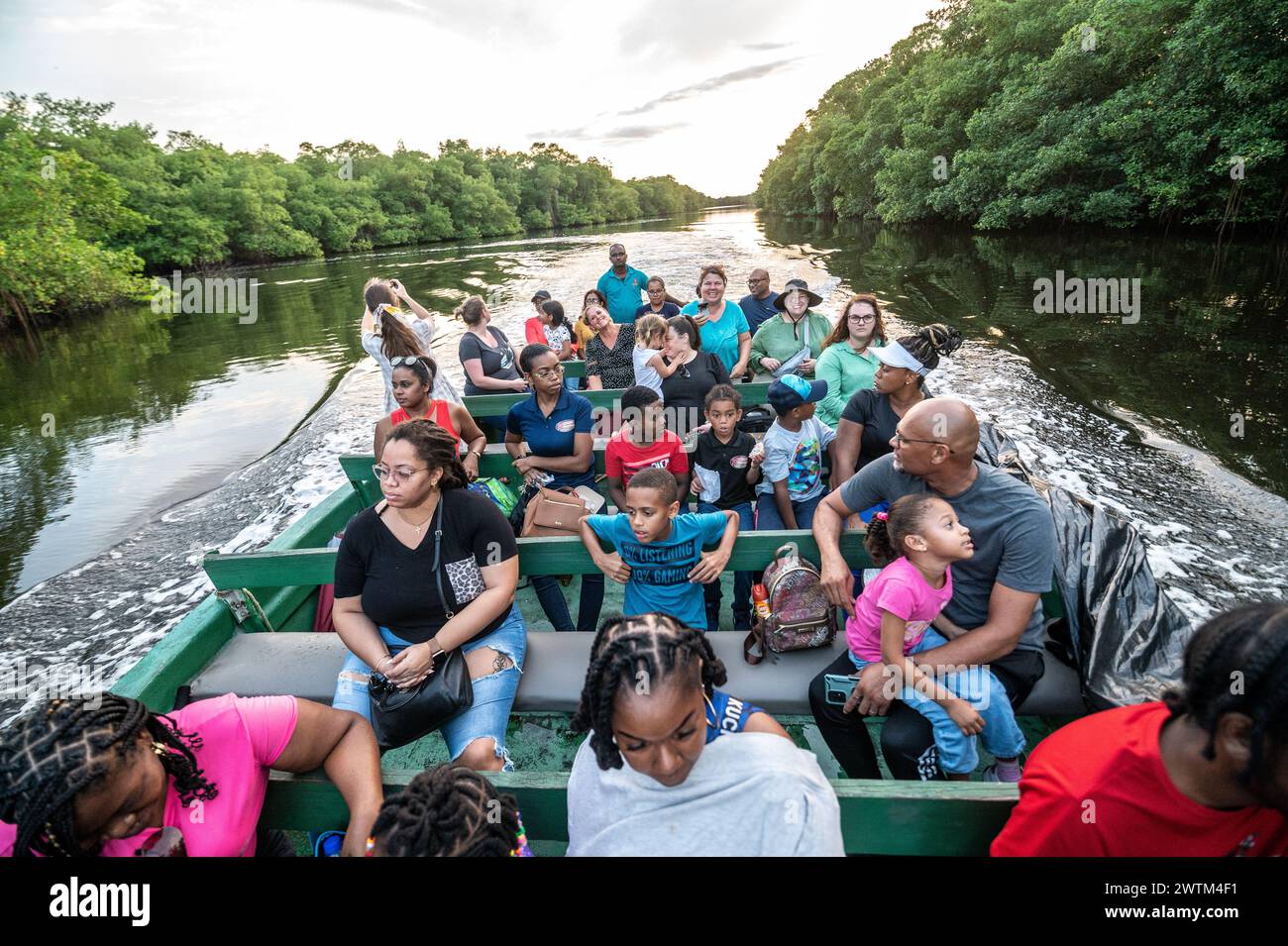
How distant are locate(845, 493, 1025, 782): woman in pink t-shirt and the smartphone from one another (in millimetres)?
73

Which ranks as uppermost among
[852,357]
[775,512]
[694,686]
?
[852,357]

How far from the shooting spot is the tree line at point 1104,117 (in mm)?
12383

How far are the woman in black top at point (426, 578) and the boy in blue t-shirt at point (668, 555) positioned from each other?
1.64 ft

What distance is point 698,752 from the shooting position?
138cm

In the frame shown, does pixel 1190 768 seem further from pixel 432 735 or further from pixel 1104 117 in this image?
pixel 1104 117

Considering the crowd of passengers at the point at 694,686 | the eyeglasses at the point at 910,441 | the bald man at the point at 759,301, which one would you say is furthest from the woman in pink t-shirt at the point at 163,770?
the bald man at the point at 759,301

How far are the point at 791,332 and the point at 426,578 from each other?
496 centimetres

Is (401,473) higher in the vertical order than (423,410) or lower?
lower

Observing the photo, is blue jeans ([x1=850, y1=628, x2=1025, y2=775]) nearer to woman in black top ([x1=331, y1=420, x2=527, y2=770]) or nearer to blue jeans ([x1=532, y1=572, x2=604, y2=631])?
woman in black top ([x1=331, y1=420, x2=527, y2=770])

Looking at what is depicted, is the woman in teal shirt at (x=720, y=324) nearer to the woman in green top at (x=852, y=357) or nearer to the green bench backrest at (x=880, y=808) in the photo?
the woman in green top at (x=852, y=357)

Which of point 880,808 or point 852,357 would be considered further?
point 852,357

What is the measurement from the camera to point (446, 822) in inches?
48.4

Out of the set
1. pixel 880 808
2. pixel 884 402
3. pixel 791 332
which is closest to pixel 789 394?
pixel 884 402

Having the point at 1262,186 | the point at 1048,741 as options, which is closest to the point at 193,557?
the point at 1048,741
